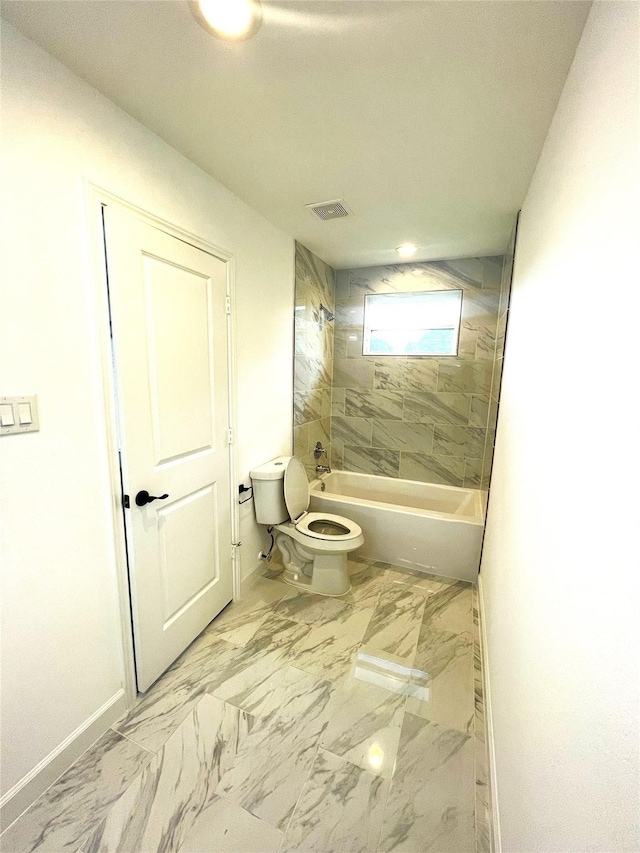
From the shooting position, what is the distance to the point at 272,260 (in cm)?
228

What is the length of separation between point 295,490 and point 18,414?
1649 millimetres

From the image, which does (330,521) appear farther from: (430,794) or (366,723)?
(430,794)

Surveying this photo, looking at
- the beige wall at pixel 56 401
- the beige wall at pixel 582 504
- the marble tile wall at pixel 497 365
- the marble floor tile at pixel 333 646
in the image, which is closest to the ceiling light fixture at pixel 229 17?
the beige wall at pixel 56 401

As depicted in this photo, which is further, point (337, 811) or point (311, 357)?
point (311, 357)

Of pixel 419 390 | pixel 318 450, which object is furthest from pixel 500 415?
pixel 318 450

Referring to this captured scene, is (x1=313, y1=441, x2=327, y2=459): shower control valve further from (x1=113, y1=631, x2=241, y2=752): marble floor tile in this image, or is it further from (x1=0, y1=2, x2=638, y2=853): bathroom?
(x1=113, y1=631, x2=241, y2=752): marble floor tile

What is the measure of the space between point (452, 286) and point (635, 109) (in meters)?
2.56

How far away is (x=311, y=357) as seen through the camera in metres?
2.99

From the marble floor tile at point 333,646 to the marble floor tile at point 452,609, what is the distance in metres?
0.39

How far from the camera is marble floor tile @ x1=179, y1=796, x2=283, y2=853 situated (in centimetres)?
105

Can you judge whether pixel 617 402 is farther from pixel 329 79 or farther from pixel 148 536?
pixel 148 536

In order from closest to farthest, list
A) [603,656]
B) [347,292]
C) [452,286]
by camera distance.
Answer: [603,656] → [452,286] → [347,292]

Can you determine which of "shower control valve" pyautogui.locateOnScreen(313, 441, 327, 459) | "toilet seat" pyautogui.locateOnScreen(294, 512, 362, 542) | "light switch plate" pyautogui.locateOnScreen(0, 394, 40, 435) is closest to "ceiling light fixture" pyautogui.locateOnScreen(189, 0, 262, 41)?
"light switch plate" pyautogui.locateOnScreen(0, 394, 40, 435)

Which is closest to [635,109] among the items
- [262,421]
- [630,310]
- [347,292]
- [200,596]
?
[630,310]
